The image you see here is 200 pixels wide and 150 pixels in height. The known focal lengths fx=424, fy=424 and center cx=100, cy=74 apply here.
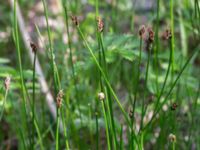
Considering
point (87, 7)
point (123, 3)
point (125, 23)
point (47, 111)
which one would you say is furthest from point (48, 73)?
point (87, 7)

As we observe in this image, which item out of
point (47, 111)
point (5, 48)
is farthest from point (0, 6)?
point (47, 111)

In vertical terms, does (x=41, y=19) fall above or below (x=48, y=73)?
above

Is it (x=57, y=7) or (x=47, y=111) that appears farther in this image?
(x=57, y=7)

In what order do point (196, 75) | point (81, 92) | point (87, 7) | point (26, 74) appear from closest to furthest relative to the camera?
point (26, 74) → point (81, 92) → point (196, 75) → point (87, 7)

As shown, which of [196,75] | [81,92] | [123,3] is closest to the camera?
[81,92]

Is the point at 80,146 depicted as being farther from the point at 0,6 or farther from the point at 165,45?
the point at 0,6

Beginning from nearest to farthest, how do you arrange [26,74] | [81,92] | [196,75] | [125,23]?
[26,74], [81,92], [196,75], [125,23]

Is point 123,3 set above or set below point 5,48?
above

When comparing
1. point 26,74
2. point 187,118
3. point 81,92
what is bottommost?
point 187,118

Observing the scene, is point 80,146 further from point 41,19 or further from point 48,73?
point 41,19
